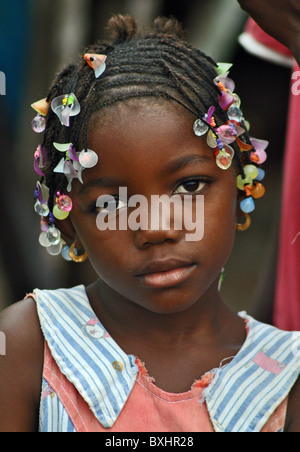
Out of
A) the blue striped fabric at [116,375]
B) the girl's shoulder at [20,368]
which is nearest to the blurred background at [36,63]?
the blue striped fabric at [116,375]

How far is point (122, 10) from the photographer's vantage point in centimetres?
421

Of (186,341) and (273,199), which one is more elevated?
(273,199)

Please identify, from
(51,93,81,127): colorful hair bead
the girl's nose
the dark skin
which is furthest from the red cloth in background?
(51,93,81,127): colorful hair bead

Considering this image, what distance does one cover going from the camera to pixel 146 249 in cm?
181

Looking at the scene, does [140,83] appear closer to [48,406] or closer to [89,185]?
[89,185]

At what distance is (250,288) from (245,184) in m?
2.97

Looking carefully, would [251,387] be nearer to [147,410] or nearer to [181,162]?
[147,410]

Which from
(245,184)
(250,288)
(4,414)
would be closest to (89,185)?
(245,184)

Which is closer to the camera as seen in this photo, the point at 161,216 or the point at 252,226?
the point at 161,216

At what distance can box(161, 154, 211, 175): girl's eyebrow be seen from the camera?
1.82 m

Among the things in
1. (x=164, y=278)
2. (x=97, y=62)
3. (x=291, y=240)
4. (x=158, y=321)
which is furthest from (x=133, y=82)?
(x=291, y=240)

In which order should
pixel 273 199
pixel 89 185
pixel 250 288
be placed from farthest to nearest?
1. pixel 273 199
2. pixel 250 288
3. pixel 89 185

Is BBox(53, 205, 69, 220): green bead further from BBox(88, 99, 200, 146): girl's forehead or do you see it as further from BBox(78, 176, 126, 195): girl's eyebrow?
BBox(88, 99, 200, 146): girl's forehead

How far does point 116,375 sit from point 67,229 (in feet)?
1.61
